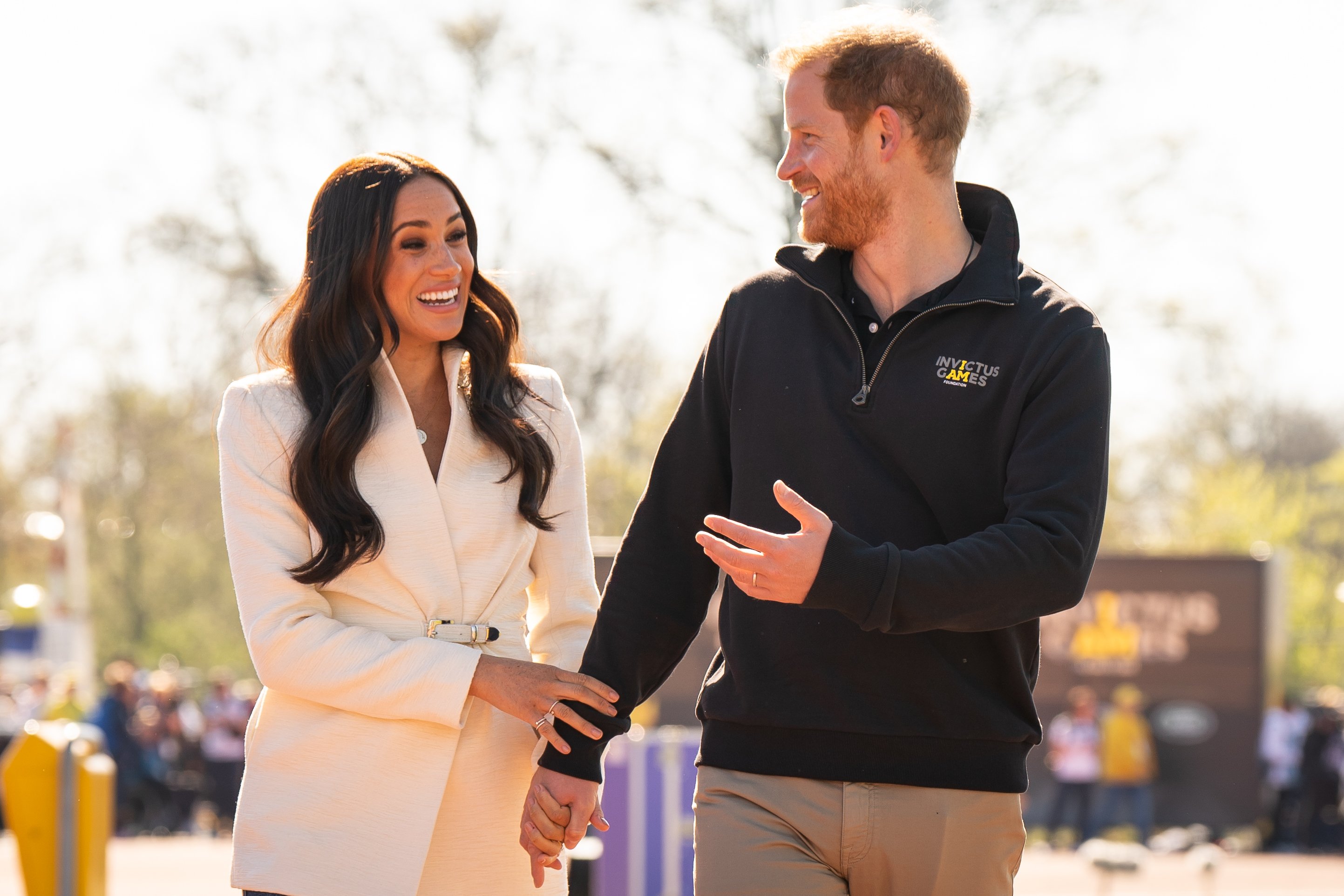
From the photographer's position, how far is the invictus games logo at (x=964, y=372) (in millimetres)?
2855

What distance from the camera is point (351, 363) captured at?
3400mm

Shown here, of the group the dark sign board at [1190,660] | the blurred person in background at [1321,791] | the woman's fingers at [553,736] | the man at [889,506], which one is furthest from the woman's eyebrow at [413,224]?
the blurred person in background at [1321,791]

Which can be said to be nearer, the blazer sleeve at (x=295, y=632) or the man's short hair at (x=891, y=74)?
the man's short hair at (x=891, y=74)

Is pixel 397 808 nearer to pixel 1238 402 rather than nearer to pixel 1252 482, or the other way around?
pixel 1238 402

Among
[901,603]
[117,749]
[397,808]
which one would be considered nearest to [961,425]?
[901,603]

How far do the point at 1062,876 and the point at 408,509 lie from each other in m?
12.1

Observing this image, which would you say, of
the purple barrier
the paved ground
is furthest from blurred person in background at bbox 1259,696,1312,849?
the purple barrier

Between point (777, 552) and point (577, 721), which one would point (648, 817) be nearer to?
point (577, 721)

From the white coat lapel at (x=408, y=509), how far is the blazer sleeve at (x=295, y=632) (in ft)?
0.43

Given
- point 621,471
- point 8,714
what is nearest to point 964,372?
point 8,714

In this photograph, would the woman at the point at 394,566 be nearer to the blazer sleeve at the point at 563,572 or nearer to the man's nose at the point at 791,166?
the blazer sleeve at the point at 563,572

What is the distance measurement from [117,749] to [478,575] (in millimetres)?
15339

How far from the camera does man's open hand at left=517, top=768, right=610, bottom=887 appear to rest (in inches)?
128

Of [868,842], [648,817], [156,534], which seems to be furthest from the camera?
[156,534]
